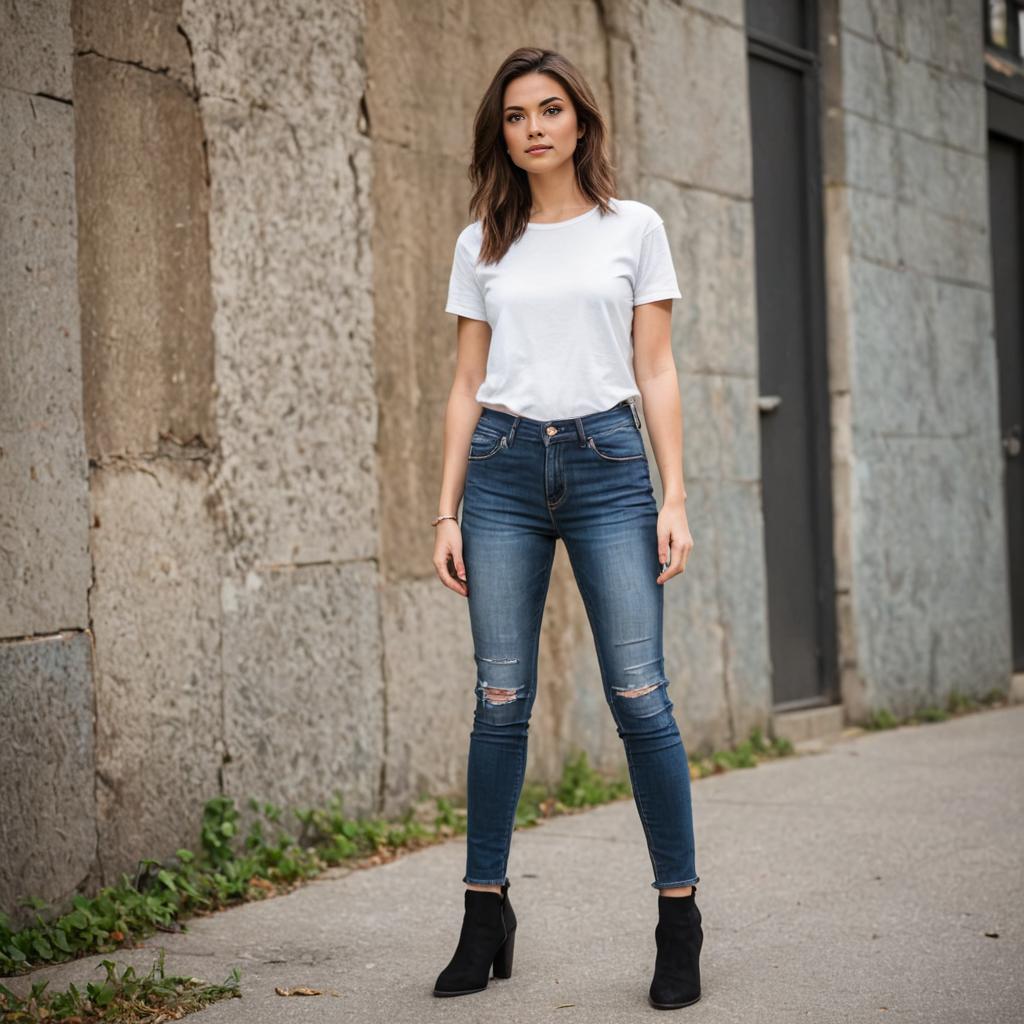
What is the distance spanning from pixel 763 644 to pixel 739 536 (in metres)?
0.49

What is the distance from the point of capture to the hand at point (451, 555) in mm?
3512

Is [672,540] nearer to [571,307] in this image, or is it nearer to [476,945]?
[571,307]

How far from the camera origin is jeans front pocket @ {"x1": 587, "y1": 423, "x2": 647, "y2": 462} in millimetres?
3389

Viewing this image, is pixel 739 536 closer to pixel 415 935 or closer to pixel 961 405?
pixel 961 405

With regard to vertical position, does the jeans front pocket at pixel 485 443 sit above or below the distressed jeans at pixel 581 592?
above

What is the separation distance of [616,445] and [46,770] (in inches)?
66.7

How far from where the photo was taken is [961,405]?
8.66 meters

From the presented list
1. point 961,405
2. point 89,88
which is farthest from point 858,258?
point 89,88

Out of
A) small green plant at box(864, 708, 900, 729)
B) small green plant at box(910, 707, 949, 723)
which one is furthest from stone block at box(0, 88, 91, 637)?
small green plant at box(910, 707, 949, 723)

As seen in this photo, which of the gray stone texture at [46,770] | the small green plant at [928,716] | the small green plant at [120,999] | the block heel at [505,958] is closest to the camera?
the small green plant at [120,999]

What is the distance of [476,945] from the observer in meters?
3.45

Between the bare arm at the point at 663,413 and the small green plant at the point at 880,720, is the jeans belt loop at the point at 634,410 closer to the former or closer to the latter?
the bare arm at the point at 663,413

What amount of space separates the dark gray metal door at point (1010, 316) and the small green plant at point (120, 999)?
22.8 feet

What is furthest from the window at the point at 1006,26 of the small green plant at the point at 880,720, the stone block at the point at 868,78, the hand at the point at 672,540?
the hand at the point at 672,540
